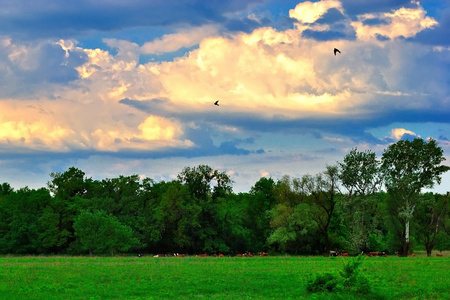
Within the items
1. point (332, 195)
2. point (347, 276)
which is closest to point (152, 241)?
point (332, 195)

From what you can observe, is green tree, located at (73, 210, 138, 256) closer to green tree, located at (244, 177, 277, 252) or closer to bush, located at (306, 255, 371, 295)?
green tree, located at (244, 177, 277, 252)

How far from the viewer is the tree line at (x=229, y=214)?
9169 centimetres

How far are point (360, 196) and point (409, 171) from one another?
29.8 feet

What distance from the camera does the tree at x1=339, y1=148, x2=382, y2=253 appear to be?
3740 inches

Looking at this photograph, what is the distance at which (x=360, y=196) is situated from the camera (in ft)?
316

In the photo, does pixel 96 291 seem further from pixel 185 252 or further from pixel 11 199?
pixel 11 199

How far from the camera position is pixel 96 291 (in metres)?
37.3

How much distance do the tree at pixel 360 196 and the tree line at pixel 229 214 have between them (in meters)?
0.17

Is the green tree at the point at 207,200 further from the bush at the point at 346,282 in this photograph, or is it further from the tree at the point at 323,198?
the bush at the point at 346,282

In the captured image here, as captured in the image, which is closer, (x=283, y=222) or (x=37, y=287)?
(x=37, y=287)

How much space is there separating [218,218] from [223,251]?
20.8 feet

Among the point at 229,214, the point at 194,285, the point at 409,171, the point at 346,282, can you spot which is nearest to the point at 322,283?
the point at 346,282

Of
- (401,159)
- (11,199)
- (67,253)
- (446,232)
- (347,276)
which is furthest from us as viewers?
(446,232)

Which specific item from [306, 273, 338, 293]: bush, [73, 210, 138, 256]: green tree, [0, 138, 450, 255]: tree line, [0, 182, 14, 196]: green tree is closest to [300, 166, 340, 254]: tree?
[0, 138, 450, 255]: tree line
